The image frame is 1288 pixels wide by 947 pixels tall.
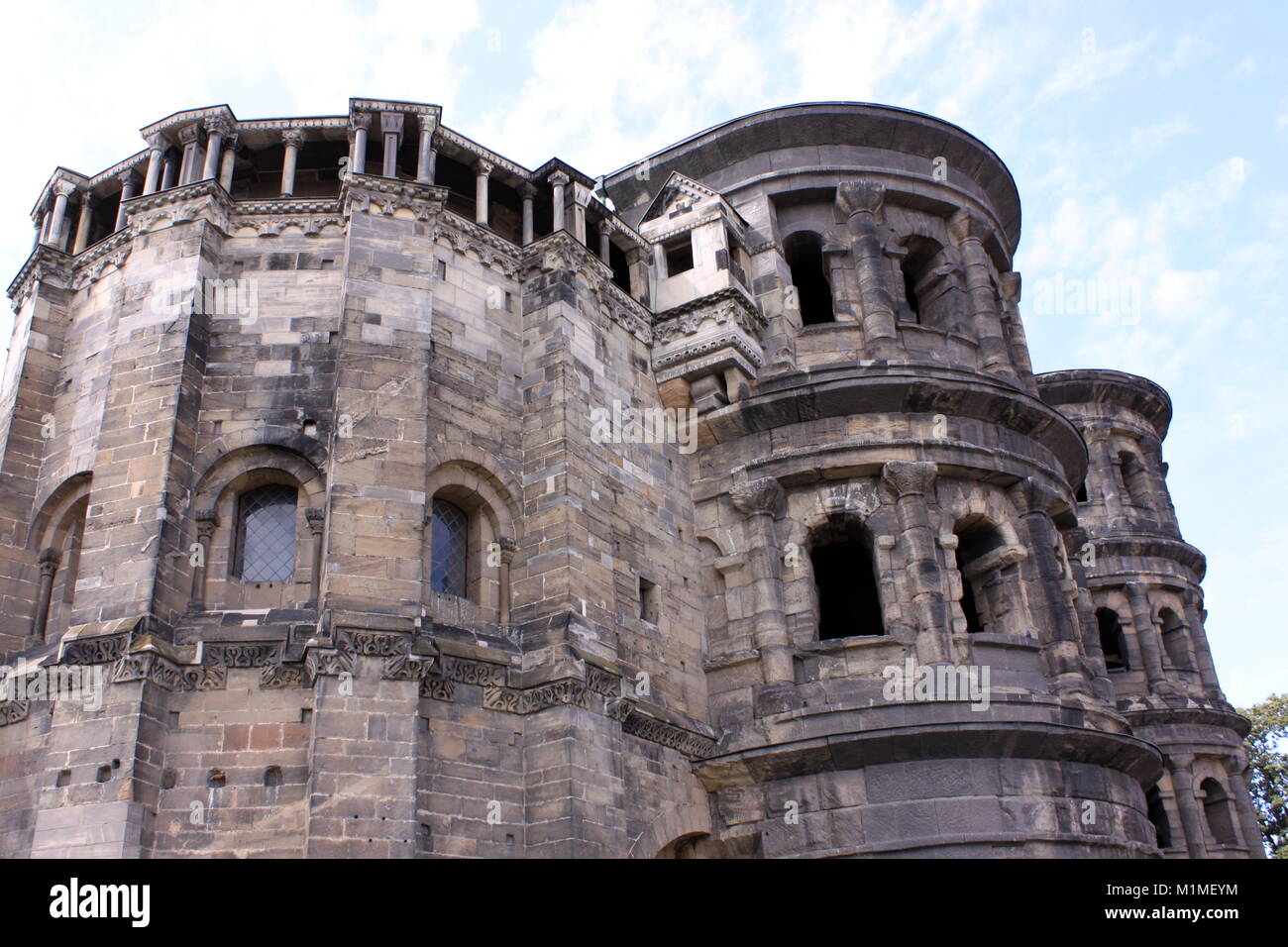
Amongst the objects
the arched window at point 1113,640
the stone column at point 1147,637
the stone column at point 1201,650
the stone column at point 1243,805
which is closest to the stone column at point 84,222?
the arched window at point 1113,640

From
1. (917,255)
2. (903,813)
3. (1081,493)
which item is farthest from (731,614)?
(1081,493)

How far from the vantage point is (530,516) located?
17359 mm

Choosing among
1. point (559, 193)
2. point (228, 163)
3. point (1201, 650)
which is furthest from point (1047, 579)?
point (1201, 650)

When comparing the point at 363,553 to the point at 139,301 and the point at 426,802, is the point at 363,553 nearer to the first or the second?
the point at 426,802

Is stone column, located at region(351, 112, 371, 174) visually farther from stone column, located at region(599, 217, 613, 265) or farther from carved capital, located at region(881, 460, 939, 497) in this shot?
carved capital, located at region(881, 460, 939, 497)

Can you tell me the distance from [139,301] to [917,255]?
609 inches

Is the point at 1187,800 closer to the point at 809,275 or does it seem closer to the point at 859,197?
the point at 809,275

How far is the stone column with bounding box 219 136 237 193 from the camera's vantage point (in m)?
18.2

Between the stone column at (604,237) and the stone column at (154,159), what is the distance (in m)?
7.58

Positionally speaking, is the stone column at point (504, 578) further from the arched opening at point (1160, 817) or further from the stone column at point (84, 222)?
the arched opening at point (1160, 817)

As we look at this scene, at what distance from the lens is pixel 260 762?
14.0 m

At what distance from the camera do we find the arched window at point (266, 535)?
16.1 meters

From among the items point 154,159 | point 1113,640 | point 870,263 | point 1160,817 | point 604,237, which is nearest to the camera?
point 154,159

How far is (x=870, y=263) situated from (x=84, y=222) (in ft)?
46.8
